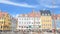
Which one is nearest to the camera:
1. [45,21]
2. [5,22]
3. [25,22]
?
[45,21]

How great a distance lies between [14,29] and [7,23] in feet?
2.22

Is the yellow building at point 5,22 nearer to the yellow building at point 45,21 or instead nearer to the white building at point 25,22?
the white building at point 25,22

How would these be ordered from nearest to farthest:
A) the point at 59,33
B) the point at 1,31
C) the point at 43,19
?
the point at 59,33, the point at 1,31, the point at 43,19

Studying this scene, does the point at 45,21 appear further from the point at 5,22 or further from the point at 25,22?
the point at 5,22

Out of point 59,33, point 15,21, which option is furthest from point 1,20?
point 59,33

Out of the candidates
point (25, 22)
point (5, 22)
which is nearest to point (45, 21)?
point (25, 22)

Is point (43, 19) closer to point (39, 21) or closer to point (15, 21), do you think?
point (39, 21)

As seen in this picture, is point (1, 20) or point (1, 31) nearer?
point (1, 31)

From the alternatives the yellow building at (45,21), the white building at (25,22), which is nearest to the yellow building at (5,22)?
the white building at (25,22)

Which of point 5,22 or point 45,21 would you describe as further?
point 5,22

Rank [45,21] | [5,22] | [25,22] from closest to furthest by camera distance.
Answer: [45,21] → [25,22] → [5,22]

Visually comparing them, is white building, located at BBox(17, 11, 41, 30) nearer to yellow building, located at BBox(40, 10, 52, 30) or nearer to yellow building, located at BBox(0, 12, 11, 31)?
yellow building, located at BBox(40, 10, 52, 30)

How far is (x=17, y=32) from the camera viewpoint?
686 centimetres

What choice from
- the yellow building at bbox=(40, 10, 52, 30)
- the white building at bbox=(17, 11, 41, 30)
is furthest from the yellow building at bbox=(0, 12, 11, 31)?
the yellow building at bbox=(40, 10, 52, 30)
